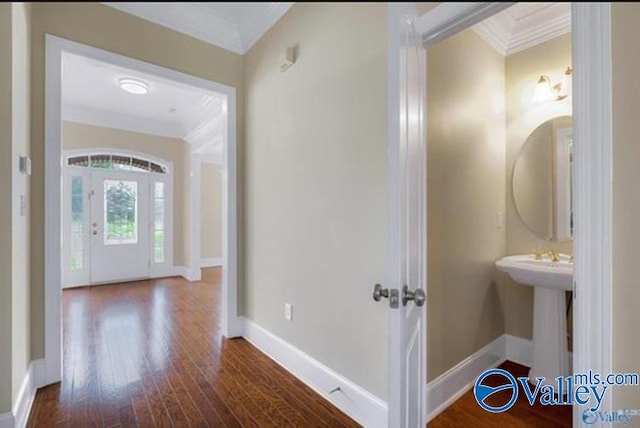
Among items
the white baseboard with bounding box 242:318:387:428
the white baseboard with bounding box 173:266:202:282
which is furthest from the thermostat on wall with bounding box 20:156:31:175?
the white baseboard with bounding box 173:266:202:282

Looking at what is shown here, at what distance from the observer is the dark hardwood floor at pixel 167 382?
1.65 meters

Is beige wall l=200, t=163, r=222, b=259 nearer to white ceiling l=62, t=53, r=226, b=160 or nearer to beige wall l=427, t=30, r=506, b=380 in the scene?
white ceiling l=62, t=53, r=226, b=160

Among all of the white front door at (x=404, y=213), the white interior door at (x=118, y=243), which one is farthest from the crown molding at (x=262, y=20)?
the white interior door at (x=118, y=243)

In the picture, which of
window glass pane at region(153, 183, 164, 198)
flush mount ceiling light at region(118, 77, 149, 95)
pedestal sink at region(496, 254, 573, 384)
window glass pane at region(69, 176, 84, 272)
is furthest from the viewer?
window glass pane at region(153, 183, 164, 198)

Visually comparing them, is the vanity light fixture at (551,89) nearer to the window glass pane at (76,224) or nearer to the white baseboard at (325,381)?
the white baseboard at (325,381)

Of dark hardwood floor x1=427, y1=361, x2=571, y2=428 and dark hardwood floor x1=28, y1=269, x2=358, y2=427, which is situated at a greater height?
dark hardwood floor x1=28, y1=269, x2=358, y2=427

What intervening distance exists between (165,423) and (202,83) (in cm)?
228

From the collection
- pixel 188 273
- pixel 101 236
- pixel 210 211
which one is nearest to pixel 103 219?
pixel 101 236

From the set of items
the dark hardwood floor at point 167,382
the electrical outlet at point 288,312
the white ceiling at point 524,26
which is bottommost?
the dark hardwood floor at point 167,382

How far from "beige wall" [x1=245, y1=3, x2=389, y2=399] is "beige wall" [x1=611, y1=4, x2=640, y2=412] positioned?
755 millimetres

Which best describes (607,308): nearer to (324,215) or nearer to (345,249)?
(345,249)

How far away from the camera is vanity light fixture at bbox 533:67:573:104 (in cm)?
160

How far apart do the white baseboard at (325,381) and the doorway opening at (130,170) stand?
0.57m

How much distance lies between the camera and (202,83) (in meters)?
2.32
